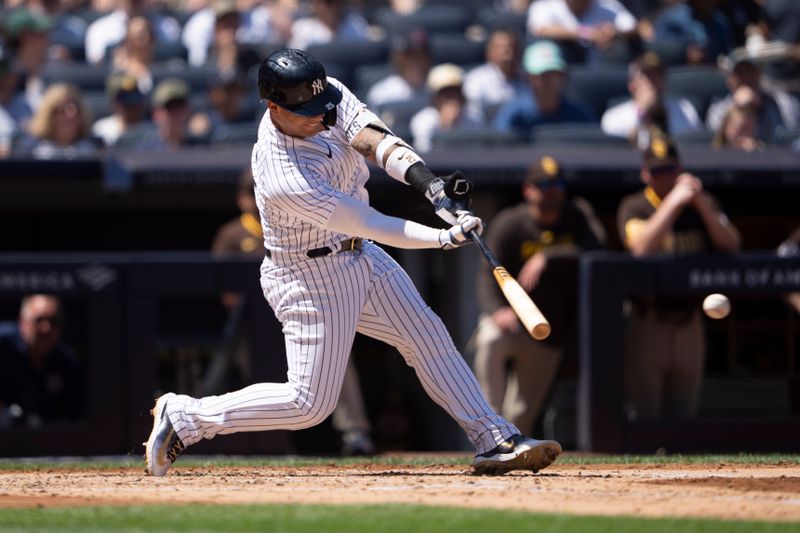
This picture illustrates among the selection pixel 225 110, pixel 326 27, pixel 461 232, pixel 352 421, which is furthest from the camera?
pixel 326 27

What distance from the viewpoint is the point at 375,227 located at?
15.6 feet

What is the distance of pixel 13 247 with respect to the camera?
9328 millimetres

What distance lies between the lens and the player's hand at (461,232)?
15.4 ft

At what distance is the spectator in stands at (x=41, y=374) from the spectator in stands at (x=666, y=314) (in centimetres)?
288

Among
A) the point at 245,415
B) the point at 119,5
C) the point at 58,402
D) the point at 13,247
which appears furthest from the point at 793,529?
the point at 119,5

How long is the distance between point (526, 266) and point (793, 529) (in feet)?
13.0

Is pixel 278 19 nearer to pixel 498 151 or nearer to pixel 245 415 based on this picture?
pixel 498 151

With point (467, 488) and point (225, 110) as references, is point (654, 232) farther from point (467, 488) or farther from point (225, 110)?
point (467, 488)

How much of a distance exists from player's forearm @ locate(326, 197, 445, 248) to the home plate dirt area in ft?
2.59

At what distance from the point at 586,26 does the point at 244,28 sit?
239cm

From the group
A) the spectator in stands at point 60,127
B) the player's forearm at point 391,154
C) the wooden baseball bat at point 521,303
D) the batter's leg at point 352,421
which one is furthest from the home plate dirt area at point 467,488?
the spectator in stands at point 60,127

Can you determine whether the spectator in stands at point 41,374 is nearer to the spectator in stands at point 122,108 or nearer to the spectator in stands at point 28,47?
the spectator in stands at point 122,108

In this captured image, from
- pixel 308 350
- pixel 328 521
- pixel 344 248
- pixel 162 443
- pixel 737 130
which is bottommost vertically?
pixel 328 521

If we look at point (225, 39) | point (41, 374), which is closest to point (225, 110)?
point (225, 39)
